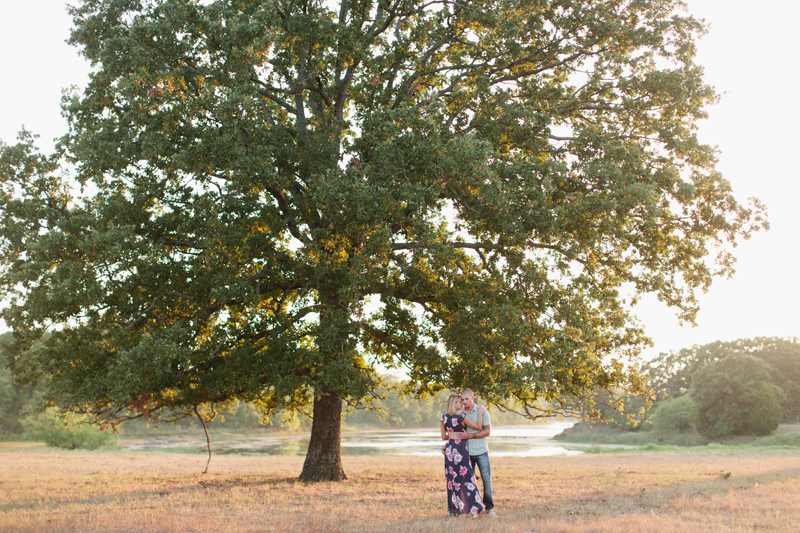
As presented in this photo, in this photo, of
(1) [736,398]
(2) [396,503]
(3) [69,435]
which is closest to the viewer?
(2) [396,503]

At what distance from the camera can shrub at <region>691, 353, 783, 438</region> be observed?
1644 inches

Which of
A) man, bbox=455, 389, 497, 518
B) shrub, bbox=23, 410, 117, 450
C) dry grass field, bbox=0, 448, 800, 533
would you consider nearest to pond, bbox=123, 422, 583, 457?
shrub, bbox=23, 410, 117, 450

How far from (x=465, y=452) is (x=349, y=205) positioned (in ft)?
17.0

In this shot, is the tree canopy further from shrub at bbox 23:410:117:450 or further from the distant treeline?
the distant treeline

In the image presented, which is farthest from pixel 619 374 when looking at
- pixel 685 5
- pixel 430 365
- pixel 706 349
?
pixel 706 349

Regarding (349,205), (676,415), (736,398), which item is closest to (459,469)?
(349,205)

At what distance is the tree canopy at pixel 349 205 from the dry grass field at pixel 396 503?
199 centimetres

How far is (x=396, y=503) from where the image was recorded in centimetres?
1050

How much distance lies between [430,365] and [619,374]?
17.3 feet

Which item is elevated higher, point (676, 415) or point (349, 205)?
point (349, 205)

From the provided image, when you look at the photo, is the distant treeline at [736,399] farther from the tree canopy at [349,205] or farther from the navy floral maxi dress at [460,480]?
the navy floral maxi dress at [460,480]

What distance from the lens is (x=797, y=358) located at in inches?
2089

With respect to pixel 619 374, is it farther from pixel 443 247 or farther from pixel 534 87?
pixel 534 87

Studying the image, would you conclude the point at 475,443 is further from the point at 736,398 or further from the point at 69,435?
the point at 736,398
